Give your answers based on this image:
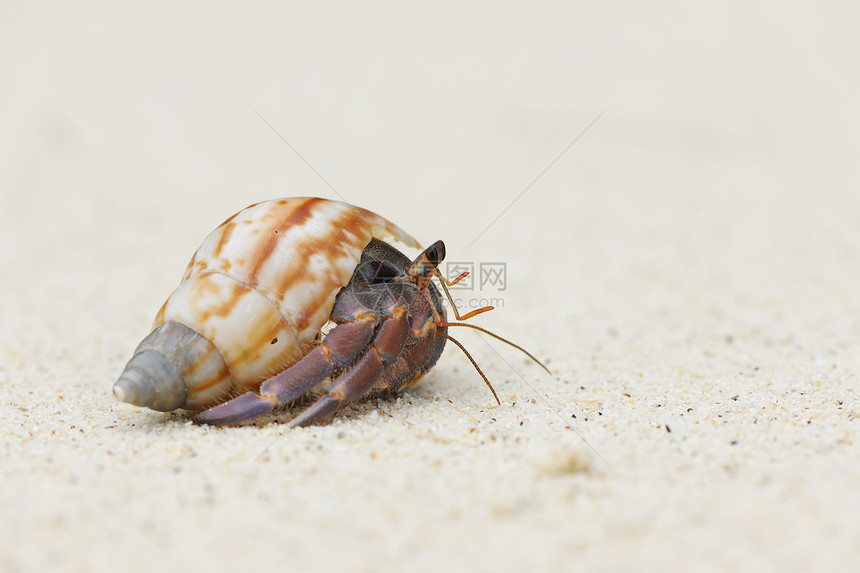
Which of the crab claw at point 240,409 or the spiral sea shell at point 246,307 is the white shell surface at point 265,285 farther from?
the crab claw at point 240,409

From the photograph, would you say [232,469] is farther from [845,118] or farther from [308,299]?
[845,118]

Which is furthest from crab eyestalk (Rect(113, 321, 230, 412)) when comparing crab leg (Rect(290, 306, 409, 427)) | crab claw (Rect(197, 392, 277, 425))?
crab leg (Rect(290, 306, 409, 427))

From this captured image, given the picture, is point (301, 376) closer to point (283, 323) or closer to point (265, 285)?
point (283, 323)

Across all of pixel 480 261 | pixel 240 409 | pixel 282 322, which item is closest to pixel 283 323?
pixel 282 322

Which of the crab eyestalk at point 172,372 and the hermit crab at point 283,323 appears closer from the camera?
the crab eyestalk at point 172,372

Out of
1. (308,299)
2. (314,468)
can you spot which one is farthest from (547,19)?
(314,468)

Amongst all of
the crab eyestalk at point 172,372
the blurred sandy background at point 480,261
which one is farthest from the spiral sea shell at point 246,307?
the blurred sandy background at point 480,261

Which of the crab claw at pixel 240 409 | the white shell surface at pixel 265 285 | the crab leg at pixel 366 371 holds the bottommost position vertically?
the crab claw at pixel 240 409

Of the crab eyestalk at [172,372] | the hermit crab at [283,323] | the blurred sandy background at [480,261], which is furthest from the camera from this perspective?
the hermit crab at [283,323]
